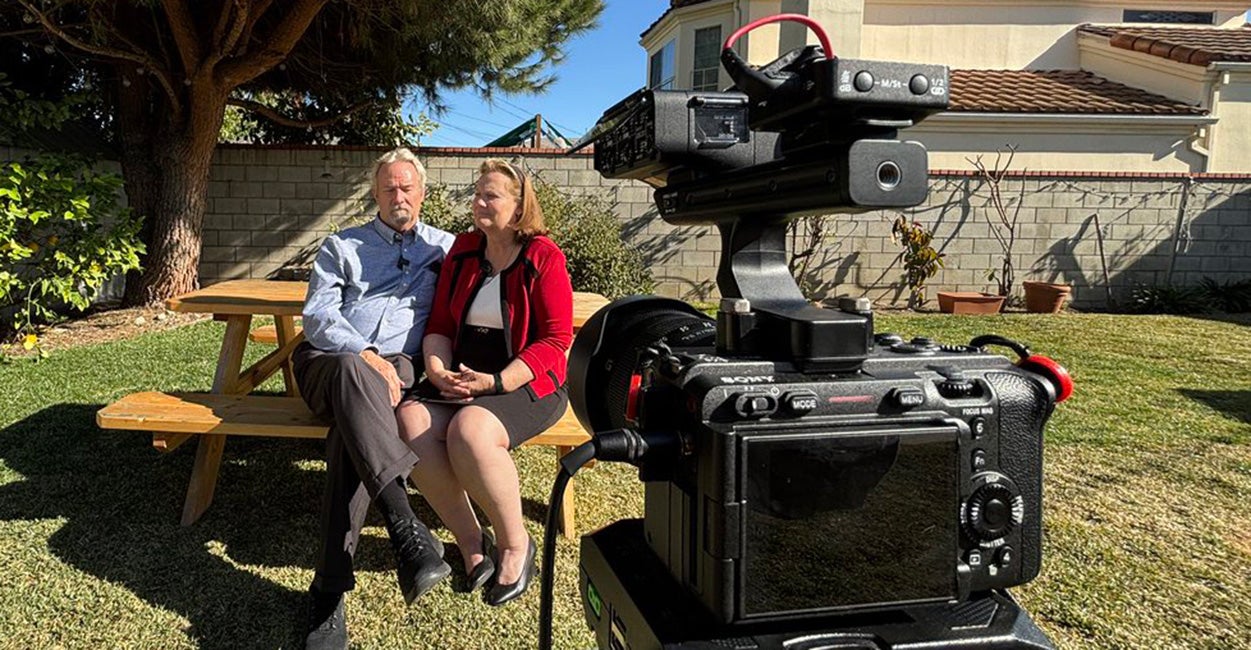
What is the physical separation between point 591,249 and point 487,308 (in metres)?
4.48

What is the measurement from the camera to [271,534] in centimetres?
251

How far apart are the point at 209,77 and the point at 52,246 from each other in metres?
1.67

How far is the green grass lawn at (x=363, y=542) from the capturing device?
2014 mm

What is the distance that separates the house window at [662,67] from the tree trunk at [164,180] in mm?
7566

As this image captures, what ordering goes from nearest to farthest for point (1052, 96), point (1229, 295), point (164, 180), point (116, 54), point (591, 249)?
point (116, 54), point (164, 180), point (591, 249), point (1229, 295), point (1052, 96)

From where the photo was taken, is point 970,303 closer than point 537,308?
No

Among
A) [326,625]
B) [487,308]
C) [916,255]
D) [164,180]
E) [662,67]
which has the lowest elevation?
[326,625]

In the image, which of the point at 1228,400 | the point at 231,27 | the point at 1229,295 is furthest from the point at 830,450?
the point at 1229,295

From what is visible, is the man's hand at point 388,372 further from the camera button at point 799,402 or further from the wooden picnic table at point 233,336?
the camera button at point 799,402

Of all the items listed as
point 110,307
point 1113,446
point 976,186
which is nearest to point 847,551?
point 1113,446

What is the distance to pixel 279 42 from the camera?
5.70m

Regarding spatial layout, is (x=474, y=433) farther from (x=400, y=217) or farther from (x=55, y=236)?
(x=55, y=236)

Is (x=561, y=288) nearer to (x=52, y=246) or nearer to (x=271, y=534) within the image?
(x=271, y=534)

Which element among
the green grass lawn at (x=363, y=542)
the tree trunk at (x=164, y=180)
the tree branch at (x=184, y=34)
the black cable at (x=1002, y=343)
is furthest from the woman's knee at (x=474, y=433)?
the tree trunk at (x=164, y=180)
